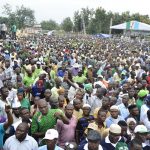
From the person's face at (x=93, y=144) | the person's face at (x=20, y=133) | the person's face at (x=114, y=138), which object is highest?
the person's face at (x=20, y=133)

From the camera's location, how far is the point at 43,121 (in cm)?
619

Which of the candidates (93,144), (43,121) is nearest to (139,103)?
(43,121)

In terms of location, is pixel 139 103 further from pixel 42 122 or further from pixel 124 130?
pixel 42 122

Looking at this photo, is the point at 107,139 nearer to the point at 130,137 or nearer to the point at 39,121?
the point at 130,137

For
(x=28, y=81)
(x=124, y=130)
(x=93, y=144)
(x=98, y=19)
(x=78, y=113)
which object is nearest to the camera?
→ (x=93, y=144)

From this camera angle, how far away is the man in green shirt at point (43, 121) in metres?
6.12

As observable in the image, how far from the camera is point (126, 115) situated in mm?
7613

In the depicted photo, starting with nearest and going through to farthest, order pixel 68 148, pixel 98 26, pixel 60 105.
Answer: pixel 68 148, pixel 60 105, pixel 98 26

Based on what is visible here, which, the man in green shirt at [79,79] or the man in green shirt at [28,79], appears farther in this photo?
the man in green shirt at [79,79]

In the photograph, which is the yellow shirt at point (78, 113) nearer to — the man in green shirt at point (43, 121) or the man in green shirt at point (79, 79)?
the man in green shirt at point (43, 121)

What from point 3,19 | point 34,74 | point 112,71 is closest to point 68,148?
point 34,74

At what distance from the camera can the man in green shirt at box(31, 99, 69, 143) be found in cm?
612

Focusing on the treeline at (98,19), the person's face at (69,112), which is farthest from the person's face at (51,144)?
the treeline at (98,19)

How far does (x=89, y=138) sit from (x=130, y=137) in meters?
1.35
